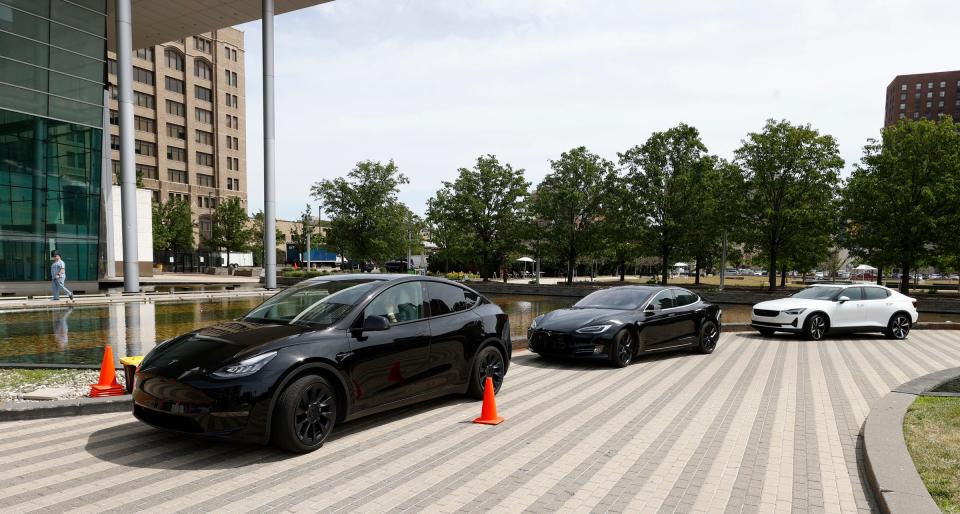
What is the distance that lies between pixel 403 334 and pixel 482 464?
1.84 metres

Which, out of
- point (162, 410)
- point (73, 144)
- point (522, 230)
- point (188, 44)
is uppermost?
point (188, 44)

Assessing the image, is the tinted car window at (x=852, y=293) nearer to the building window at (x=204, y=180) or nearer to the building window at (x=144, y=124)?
the building window at (x=144, y=124)

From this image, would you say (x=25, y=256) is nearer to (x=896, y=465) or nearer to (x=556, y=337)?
(x=556, y=337)

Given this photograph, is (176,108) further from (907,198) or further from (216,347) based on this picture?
(216,347)

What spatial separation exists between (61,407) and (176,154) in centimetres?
8426

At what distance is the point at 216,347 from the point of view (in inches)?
215

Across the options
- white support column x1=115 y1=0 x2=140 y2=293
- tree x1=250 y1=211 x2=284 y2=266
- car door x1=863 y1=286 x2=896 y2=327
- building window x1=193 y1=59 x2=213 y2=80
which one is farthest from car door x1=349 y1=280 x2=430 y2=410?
building window x1=193 y1=59 x2=213 y2=80

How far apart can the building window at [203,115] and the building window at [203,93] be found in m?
1.58

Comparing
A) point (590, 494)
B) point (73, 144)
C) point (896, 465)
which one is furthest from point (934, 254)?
point (73, 144)

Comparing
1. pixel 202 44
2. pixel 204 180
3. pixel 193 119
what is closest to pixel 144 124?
pixel 193 119

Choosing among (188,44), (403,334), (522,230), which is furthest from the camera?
(188,44)

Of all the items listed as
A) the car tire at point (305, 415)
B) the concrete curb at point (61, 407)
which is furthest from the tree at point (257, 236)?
the car tire at point (305, 415)

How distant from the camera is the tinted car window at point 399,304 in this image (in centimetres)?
650

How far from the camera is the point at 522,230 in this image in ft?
137
